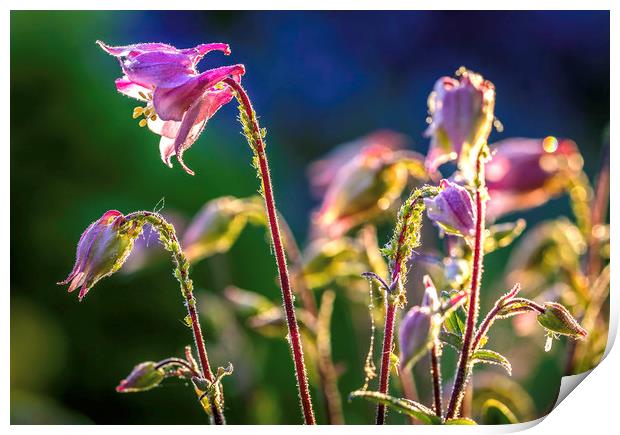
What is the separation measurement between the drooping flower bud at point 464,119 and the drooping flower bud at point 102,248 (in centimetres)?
19

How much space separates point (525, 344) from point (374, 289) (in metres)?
0.41

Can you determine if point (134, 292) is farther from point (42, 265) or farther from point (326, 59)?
point (326, 59)

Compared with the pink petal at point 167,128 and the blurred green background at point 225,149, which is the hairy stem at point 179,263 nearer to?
the pink petal at point 167,128

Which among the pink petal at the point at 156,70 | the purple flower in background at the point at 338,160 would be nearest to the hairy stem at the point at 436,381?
the pink petal at the point at 156,70

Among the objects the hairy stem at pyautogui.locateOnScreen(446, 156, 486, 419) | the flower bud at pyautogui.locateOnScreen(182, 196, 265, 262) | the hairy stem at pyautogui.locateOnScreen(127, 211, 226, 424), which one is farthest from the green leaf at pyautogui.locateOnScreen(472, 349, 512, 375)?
the flower bud at pyautogui.locateOnScreen(182, 196, 265, 262)

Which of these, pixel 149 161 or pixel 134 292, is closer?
pixel 134 292

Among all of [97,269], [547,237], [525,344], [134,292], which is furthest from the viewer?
[134,292]

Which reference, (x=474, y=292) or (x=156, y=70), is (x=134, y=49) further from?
(x=474, y=292)

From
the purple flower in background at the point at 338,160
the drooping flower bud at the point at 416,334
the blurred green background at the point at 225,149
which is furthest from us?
the blurred green background at the point at 225,149

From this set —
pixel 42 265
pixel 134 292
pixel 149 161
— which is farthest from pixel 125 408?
pixel 149 161

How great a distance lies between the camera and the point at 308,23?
154 centimetres

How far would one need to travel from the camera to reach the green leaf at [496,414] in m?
0.57

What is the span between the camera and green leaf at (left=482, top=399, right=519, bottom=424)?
1.89ft

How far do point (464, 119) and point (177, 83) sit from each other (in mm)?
163
